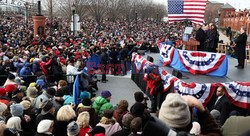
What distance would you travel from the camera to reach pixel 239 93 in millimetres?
9719

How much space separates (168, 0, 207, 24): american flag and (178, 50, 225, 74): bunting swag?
4.12 m

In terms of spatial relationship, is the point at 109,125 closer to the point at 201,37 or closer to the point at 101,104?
the point at 101,104

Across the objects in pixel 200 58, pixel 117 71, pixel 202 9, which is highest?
pixel 202 9

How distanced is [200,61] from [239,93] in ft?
12.5

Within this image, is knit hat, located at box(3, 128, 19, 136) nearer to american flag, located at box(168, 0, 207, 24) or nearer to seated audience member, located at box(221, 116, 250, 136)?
seated audience member, located at box(221, 116, 250, 136)

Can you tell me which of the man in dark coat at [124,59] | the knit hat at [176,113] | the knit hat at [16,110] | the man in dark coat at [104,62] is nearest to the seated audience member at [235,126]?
the knit hat at [176,113]

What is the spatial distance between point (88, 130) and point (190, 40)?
12774mm

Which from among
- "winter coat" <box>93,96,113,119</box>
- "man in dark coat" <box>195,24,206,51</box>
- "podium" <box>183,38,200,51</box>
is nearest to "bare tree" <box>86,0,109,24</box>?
"podium" <box>183,38,200,51</box>

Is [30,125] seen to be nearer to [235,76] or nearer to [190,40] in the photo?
[235,76]

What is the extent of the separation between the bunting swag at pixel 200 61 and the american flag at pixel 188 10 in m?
4.12

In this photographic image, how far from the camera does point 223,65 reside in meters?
13.0

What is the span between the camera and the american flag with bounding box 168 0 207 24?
17266 millimetres

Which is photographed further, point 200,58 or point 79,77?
point 200,58

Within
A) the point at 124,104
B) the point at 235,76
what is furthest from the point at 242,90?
the point at 124,104
